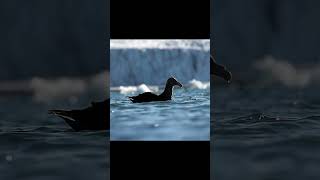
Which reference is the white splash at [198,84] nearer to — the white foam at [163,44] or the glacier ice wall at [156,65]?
the glacier ice wall at [156,65]

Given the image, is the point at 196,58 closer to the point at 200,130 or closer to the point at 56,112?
the point at 200,130

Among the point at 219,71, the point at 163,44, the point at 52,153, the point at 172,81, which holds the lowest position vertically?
the point at 52,153

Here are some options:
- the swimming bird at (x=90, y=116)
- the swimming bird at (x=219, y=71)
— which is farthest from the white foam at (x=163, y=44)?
the swimming bird at (x=90, y=116)

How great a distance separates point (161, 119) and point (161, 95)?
279mm

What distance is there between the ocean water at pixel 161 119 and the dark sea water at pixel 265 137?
30 cm

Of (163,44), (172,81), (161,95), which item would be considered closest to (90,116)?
(161,95)

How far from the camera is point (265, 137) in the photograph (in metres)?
5.73

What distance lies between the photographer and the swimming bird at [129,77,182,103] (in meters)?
4.75

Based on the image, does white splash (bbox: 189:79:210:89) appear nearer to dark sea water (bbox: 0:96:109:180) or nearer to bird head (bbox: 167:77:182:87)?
bird head (bbox: 167:77:182:87)

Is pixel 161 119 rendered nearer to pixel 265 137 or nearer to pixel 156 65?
pixel 156 65

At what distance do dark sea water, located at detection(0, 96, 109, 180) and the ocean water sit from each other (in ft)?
1.18

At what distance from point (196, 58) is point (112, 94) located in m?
0.80

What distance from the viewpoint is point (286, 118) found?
6680 mm

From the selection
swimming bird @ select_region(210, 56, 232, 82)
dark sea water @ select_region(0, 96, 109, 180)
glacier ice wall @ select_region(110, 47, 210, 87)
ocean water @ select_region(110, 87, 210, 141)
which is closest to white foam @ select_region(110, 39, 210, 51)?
glacier ice wall @ select_region(110, 47, 210, 87)
